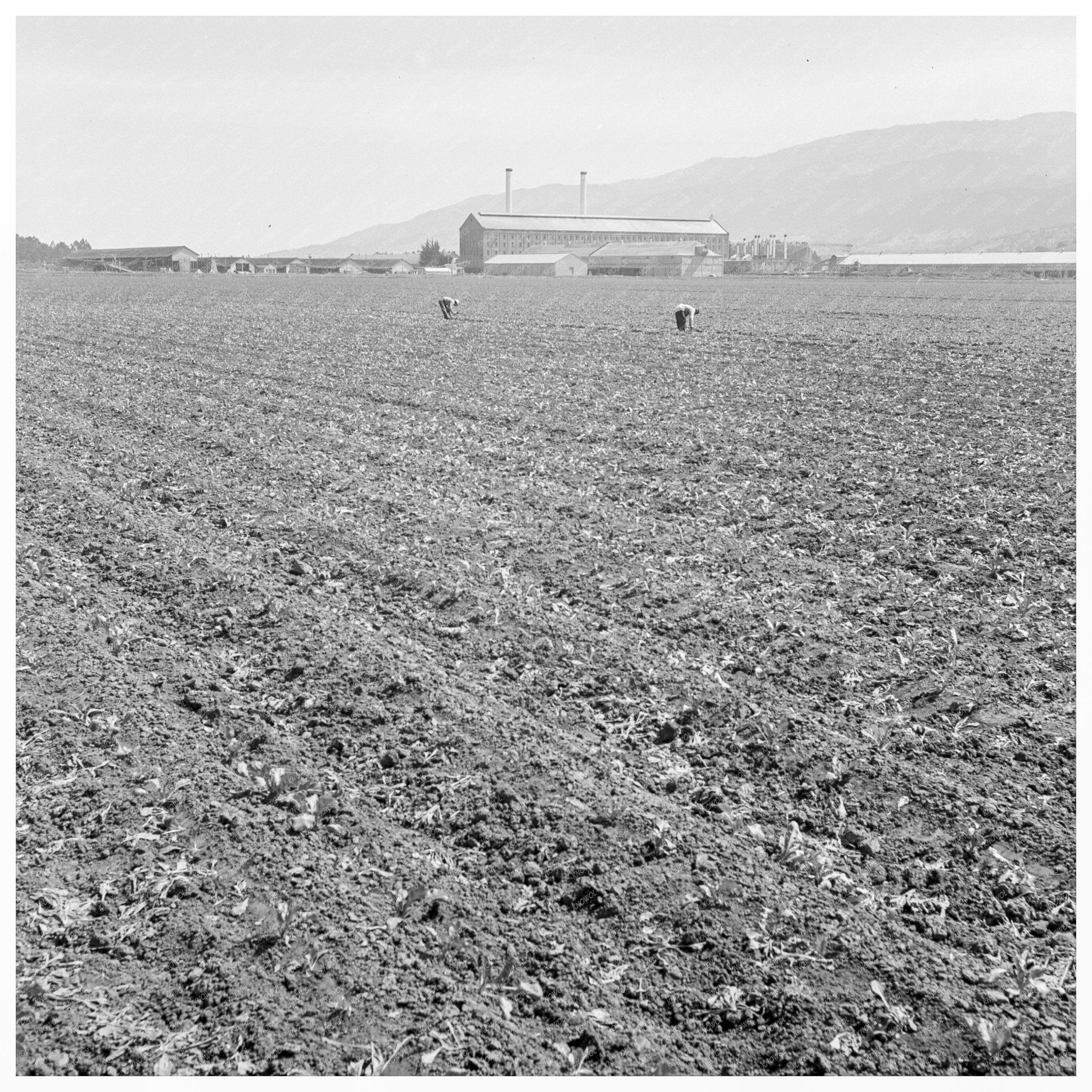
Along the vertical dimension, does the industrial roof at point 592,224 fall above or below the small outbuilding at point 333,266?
above

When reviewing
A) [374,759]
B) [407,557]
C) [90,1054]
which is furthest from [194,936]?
[407,557]

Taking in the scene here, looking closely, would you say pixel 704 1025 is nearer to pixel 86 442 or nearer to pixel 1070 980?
pixel 1070 980

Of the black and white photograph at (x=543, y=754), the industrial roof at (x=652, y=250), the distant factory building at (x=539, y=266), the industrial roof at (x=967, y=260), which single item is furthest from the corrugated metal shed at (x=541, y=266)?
the black and white photograph at (x=543, y=754)

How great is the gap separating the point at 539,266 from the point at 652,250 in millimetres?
17666

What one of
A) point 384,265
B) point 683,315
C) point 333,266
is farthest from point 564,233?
point 683,315

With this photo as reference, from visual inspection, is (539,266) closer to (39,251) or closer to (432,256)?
(432,256)

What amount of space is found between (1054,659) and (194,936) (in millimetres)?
5491

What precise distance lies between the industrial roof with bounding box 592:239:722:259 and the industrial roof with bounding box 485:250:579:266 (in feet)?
17.0

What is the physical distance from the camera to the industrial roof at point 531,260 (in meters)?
145

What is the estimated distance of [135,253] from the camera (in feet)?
471

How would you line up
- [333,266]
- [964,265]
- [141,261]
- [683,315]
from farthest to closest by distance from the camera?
[333,266]
[141,261]
[964,265]
[683,315]

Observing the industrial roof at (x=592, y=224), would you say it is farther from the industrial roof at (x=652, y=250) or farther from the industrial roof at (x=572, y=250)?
the industrial roof at (x=652, y=250)

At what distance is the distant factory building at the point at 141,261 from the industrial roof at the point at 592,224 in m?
54.3

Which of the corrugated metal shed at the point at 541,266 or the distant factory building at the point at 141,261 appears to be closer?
the distant factory building at the point at 141,261
